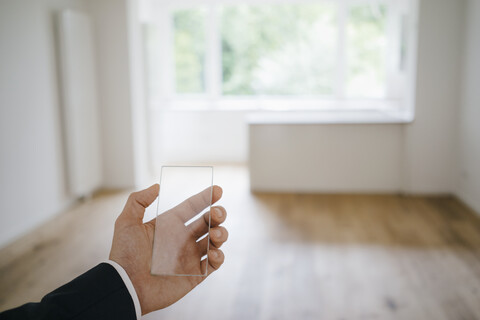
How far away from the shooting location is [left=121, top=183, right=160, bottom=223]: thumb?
958 millimetres

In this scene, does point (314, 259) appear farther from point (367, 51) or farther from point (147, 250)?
point (367, 51)

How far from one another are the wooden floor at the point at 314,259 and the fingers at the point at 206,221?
1.66 m

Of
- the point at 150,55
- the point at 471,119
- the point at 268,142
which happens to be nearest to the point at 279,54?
the point at 150,55

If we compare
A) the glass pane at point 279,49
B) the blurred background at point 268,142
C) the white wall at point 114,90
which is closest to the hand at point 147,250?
the blurred background at point 268,142

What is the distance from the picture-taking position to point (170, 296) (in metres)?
0.97

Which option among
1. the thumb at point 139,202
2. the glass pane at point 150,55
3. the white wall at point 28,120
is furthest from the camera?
the glass pane at point 150,55

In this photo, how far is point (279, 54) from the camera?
6.73 meters

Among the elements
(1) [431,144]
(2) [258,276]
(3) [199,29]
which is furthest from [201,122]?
(2) [258,276]

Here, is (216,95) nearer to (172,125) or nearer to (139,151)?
(172,125)

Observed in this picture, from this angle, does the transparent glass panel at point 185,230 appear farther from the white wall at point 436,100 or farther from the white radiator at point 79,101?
the white wall at point 436,100

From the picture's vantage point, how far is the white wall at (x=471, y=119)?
4.14 meters

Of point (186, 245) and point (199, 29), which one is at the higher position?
point (199, 29)

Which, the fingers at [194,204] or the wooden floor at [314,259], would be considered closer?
the fingers at [194,204]

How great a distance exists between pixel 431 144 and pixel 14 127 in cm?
371
